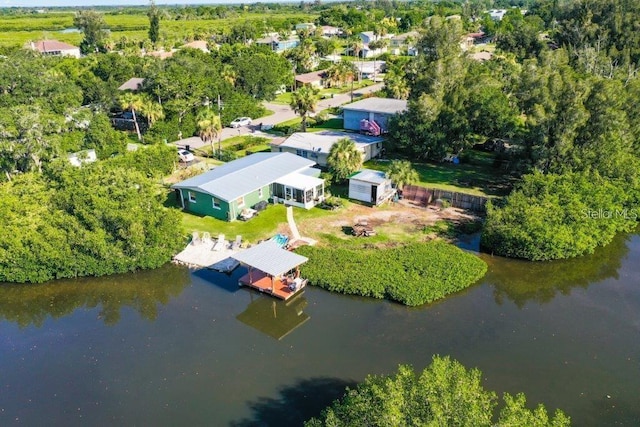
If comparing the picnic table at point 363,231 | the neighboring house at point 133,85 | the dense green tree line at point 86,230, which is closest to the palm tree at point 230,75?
the neighboring house at point 133,85

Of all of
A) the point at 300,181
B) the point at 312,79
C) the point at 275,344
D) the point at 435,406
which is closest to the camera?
the point at 435,406

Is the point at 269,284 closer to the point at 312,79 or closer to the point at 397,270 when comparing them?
the point at 397,270

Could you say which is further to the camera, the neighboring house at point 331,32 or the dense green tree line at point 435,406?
the neighboring house at point 331,32

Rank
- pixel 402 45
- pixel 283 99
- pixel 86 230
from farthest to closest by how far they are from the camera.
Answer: pixel 402 45, pixel 283 99, pixel 86 230

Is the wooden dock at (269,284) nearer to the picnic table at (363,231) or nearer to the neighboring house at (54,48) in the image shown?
the picnic table at (363,231)

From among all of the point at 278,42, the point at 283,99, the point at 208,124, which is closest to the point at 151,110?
the point at 208,124
